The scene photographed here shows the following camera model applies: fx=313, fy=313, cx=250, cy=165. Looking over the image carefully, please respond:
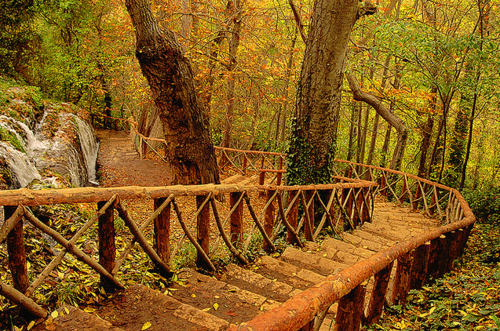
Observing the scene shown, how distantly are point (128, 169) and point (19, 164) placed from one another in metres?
6.80

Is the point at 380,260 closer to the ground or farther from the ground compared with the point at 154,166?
farther from the ground

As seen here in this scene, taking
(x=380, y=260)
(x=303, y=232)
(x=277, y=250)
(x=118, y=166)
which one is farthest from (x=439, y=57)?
(x=118, y=166)

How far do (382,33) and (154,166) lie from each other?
9153 mm

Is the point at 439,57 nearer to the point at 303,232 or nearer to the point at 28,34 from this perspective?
the point at 303,232

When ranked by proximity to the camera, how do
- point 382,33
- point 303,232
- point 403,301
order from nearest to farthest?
point 403,301
point 303,232
point 382,33

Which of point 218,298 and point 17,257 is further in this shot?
point 218,298

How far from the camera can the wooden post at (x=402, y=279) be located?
2.79 m

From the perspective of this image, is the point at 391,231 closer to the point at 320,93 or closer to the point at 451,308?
the point at 320,93

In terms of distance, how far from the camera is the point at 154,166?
1245cm

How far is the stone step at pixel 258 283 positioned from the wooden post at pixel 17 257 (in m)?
1.85

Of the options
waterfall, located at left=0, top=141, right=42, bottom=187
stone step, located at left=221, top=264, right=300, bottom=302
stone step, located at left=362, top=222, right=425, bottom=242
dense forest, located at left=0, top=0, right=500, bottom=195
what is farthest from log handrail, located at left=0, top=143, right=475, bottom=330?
waterfall, located at left=0, top=141, right=42, bottom=187

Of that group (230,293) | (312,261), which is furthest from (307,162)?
(230,293)

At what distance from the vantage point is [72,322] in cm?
186

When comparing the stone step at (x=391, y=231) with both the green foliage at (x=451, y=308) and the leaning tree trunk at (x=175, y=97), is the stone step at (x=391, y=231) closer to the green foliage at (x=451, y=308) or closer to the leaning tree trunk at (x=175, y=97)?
the green foliage at (x=451, y=308)
